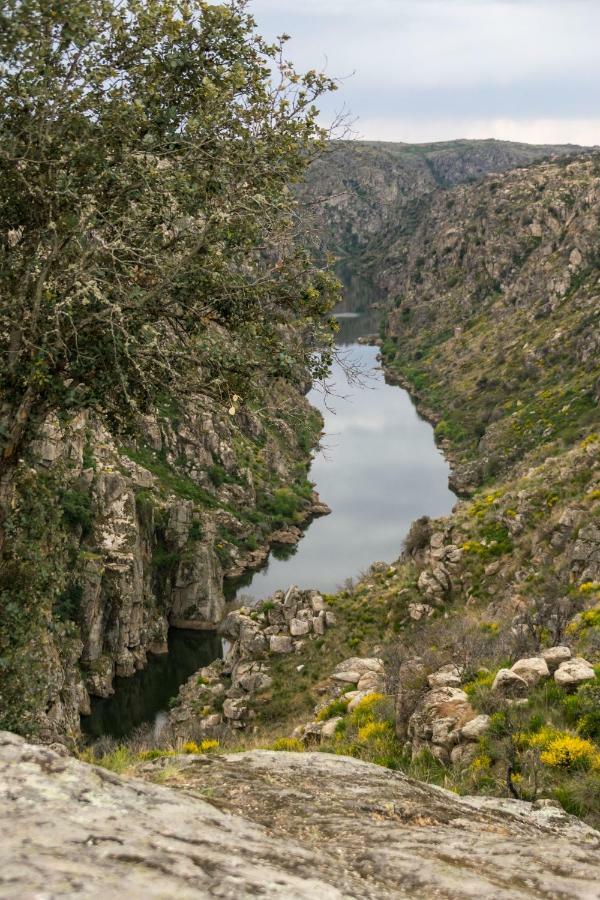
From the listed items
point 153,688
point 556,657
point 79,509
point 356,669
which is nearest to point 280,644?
point 356,669

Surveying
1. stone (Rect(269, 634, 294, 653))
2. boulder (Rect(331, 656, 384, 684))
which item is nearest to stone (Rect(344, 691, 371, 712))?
boulder (Rect(331, 656, 384, 684))

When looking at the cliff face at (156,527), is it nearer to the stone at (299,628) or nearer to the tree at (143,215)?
the stone at (299,628)

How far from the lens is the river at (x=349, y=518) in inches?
2024

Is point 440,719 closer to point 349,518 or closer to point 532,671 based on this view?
point 532,671

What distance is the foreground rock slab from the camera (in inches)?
166

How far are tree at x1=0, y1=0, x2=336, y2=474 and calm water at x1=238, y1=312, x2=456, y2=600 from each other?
4209 centimetres

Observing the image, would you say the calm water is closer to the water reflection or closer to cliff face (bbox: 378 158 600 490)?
cliff face (bbox: 378 158 600 490)

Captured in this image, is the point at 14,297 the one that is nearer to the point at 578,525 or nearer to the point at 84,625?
the point at 578,525

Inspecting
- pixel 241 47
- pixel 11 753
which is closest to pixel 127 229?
pixel 241 47

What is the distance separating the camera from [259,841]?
210 inches

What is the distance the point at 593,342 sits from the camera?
285 feet

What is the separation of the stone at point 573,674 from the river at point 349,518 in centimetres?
2757

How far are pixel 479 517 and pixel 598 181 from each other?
10282cm

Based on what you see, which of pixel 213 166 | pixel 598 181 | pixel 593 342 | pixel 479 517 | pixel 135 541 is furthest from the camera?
pixel 598 181
